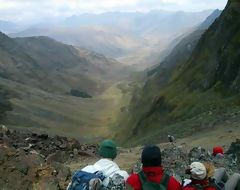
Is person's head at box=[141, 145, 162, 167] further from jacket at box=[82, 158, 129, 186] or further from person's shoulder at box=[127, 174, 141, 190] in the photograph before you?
jacket at box=[82, 158, 129, 186]

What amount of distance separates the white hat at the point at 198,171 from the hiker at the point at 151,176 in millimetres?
932

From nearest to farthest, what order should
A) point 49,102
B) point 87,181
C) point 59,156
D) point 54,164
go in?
point 87,181, point 54,164, point 59,156, point 49,102

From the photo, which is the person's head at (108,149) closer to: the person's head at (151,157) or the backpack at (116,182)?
the backpack at (116,182)

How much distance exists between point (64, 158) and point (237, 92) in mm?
17142

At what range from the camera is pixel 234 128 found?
3053cm

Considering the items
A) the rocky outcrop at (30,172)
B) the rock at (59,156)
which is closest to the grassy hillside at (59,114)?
the rock at (59,156)

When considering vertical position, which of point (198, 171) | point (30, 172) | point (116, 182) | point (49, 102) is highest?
point (49, 102)

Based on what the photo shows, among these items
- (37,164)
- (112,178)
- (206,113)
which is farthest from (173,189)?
(206,113)

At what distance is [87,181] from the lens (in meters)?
7.43

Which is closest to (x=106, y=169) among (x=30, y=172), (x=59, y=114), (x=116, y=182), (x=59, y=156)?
(x=116, y=182)

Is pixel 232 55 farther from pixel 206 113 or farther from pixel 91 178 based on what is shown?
pixel 91 178

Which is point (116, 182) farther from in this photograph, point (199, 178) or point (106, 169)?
point (199, 178)

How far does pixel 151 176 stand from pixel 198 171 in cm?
110

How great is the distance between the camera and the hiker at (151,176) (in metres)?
6.72
